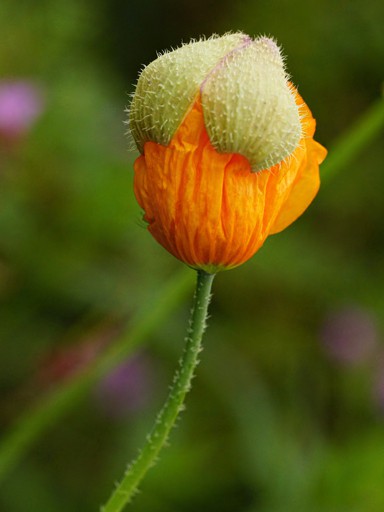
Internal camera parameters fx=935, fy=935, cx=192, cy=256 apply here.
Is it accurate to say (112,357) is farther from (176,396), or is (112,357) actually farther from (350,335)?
(350,335)

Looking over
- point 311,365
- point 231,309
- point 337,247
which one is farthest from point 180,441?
point 337,247

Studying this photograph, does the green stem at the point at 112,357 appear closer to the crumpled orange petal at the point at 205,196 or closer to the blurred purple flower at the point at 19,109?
the crumpled orange petal at the point at 205,196

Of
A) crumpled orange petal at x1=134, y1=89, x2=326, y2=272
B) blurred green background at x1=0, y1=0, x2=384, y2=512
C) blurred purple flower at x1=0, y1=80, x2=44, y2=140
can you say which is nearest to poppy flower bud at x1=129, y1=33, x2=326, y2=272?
crumpled orange petal at x1=134, y1=89, x2=326, y2=272

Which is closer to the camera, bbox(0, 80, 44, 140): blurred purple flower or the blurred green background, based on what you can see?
the blurred green background

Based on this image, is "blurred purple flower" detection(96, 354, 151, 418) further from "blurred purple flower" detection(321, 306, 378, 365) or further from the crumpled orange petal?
the crumpled orange petal

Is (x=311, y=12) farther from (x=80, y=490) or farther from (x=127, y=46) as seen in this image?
(x=80, y=490)
